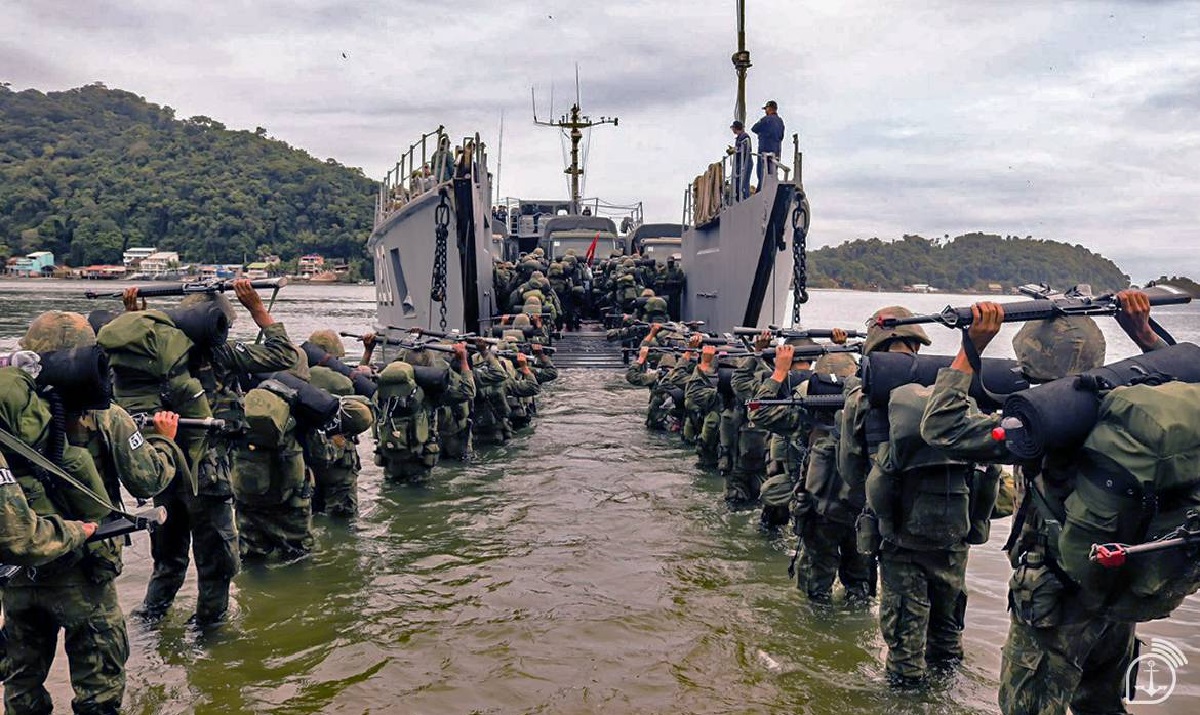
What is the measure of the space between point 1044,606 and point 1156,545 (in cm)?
52

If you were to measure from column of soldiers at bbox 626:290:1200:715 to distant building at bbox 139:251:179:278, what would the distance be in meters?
78.3

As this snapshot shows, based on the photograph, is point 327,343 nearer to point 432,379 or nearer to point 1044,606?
point 432,379

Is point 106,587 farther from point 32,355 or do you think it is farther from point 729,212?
point 729,212

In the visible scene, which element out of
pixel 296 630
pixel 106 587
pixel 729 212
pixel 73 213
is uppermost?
pixel 73 213

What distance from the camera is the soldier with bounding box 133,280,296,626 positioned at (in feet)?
16.3

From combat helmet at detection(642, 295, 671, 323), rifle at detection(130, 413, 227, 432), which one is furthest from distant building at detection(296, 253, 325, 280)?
rifle at detection(130, 413, 227, 432)

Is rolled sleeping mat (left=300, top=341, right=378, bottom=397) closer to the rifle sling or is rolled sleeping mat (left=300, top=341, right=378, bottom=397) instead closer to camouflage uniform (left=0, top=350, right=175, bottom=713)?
camouflage uniform (left=0, top=350, right=175, bottom=713)

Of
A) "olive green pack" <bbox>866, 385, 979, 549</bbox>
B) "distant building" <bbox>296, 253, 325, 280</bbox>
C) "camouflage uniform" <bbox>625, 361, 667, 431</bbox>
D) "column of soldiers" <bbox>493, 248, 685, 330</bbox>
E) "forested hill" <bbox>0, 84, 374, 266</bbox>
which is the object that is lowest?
"camouflage uniform" <bbox>625, 361, 667, 431</bbox>

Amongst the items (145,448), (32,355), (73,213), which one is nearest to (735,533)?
(145,448)

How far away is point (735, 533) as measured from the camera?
734 cm

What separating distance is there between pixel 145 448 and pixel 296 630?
1886 mm

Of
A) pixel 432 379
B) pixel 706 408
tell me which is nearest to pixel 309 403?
pixel 432 379

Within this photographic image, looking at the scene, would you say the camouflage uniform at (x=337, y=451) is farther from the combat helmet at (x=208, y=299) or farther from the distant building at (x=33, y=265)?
the distant building at (x=33, y=265)

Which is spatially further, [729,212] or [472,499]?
[729,212]
